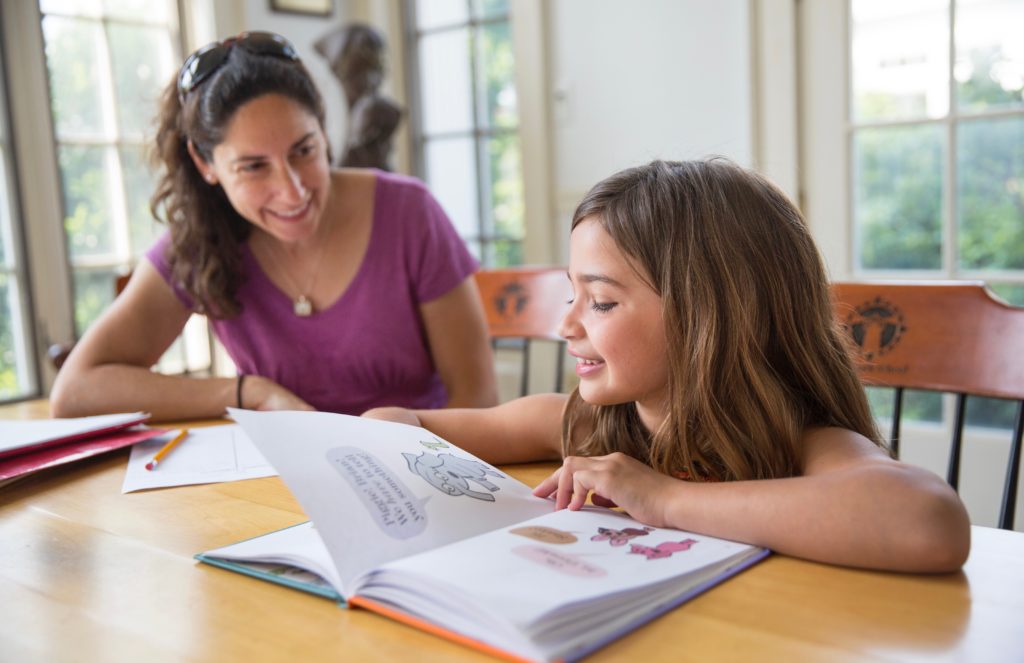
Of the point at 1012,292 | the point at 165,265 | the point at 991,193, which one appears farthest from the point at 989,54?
the point at 165,265

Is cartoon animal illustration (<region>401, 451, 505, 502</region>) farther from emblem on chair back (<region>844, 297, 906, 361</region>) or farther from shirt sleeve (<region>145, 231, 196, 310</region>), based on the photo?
shirt sleeve (<region>145, 231, 196, 310</region>)

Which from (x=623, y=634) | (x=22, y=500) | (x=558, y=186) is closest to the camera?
(x=623, y=634)

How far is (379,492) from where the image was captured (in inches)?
32.2

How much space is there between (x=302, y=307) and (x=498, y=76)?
1981 millimetres

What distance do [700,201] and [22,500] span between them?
33.2 inches

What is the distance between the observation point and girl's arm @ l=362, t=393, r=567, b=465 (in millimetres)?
1147

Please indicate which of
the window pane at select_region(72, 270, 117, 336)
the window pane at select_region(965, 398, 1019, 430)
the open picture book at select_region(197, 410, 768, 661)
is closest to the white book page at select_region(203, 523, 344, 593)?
the open picture book at select_region(197, 410, 768, 661)

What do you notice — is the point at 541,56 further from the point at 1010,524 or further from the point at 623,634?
the point at 623,634

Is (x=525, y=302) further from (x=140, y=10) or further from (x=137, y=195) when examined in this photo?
(x=140, y=10)

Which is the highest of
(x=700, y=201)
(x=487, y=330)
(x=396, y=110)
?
(x=396, y=110)

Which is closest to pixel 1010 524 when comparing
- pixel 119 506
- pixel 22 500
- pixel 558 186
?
pixel 119 506

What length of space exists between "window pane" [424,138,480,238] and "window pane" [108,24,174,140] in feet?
3.33

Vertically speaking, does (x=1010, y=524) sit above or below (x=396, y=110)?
below

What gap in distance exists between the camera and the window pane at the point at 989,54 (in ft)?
7.55
